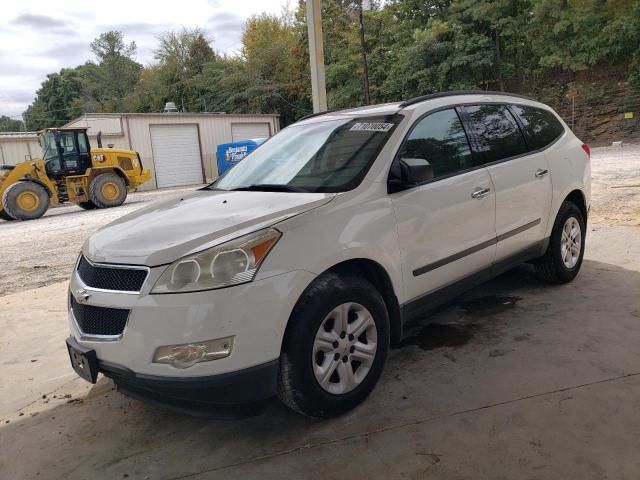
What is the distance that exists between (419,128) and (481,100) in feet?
3.15

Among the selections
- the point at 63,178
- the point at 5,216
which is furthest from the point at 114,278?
the point at 63,178

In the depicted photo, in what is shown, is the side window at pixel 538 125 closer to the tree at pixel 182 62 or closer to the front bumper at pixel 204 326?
the front bumper at pixel 204 326

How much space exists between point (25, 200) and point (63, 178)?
1604 mm

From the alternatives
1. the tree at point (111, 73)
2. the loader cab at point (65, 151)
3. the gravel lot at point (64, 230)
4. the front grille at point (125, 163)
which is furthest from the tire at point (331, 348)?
the tree at point (111, 73)

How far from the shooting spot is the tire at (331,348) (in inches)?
99.3

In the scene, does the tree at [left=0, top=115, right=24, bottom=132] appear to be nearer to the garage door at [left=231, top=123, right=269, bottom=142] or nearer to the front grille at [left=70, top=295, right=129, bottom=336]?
the garage door at [left=231, top=123, right=269, bottom=142]

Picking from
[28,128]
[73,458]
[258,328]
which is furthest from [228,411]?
[28,128]

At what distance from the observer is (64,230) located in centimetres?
1210

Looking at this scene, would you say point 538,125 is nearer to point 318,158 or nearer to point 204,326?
point 318,158

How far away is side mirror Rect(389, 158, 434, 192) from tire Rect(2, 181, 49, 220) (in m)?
15.0

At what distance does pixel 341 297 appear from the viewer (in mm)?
2674

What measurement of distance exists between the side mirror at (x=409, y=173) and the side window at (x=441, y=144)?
0.16 m

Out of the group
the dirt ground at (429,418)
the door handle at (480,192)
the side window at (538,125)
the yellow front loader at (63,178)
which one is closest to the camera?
the dirt ground at (429,418)

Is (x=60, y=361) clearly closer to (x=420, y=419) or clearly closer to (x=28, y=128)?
(x=420, y=419)
